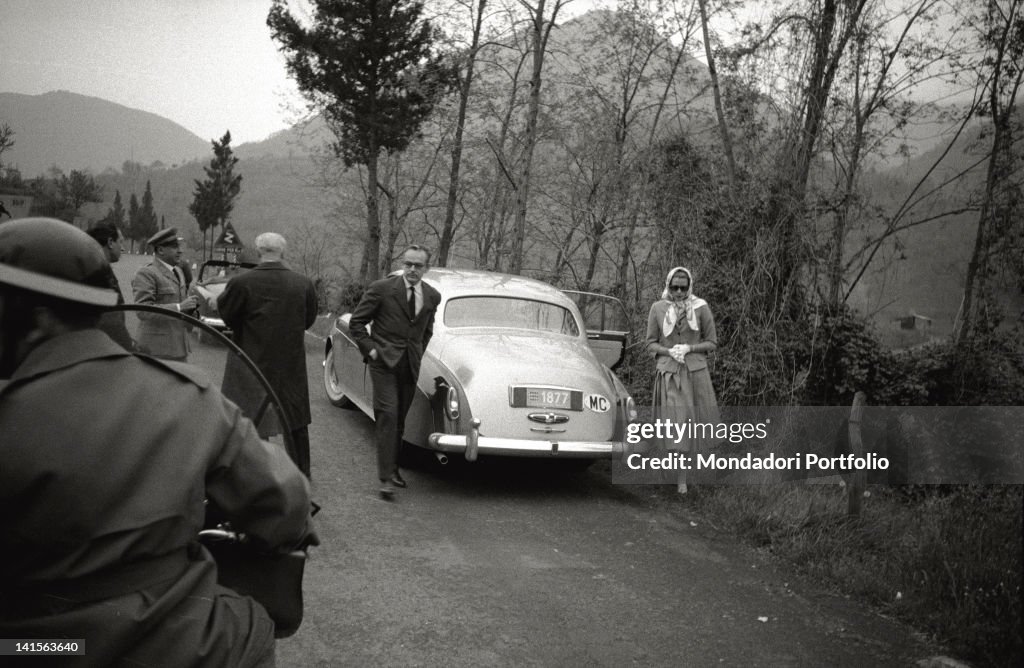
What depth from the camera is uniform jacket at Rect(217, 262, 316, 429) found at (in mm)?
6000

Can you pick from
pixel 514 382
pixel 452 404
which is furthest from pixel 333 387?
pixel 514 382

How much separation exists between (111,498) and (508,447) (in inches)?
221

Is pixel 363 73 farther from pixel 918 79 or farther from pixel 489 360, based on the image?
pixel 489 360

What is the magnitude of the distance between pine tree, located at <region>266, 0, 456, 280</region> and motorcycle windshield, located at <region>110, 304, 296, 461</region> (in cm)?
1964

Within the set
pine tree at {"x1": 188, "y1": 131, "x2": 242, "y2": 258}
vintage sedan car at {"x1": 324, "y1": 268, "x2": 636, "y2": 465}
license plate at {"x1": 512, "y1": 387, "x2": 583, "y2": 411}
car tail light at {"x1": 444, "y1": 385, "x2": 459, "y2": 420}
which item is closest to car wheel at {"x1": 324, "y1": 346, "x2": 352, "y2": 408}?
vintage sedan car at {"x1": 324, "y1": 268, "x2": 636, "y2": 465}

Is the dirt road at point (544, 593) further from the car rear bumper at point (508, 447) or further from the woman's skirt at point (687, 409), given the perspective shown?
the woman's skirt at point (687, 409)

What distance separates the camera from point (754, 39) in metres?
12.0

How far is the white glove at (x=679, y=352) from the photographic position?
25.6ft

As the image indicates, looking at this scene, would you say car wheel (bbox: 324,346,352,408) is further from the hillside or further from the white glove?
the hillside

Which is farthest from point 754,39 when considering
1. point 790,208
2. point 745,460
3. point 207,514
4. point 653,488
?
point 207,514

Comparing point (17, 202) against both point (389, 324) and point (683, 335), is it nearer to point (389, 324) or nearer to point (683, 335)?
point (389, 324)

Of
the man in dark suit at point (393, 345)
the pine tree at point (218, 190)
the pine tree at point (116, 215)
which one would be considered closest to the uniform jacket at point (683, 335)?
the man in dark suit at point (393, 345)

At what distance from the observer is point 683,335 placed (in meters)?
8.01

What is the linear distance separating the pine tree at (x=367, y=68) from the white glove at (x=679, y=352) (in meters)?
14.9
